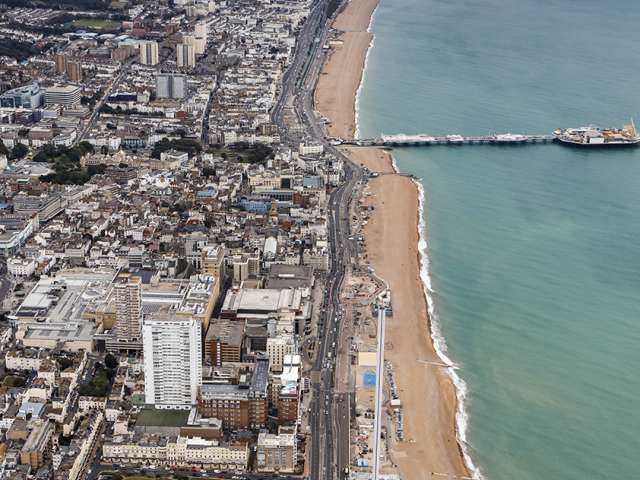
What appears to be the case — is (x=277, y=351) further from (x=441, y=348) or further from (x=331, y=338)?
(x=441, y=348)

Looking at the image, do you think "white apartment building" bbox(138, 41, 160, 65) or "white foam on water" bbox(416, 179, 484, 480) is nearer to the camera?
"white foam on water" bbox(416, 179, 484, 480)

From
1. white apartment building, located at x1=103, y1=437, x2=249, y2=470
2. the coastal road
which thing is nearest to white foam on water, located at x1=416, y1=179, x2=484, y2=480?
the coastal road

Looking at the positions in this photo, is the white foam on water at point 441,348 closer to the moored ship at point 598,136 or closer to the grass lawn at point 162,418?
the grass lawn at point 162,418

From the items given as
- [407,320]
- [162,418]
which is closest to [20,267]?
[162,418]

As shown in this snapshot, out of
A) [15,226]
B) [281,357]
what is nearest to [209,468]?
[281,357]

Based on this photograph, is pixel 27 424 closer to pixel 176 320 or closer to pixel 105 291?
pixel 176 320

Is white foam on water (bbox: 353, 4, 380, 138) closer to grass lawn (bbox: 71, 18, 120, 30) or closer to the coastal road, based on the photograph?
the coastal road
